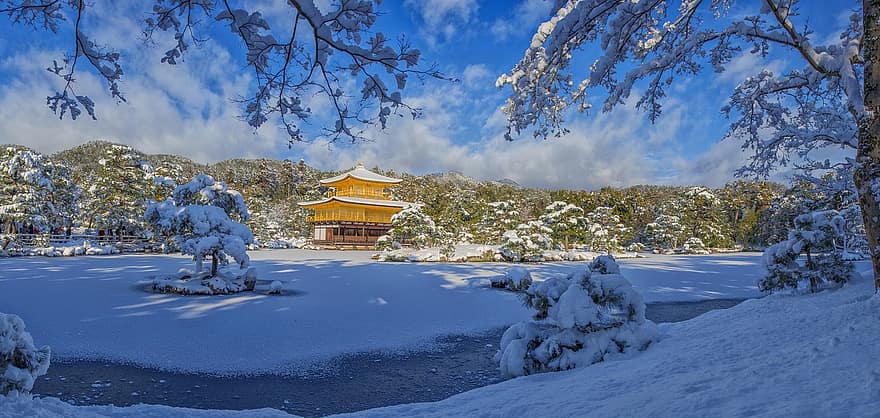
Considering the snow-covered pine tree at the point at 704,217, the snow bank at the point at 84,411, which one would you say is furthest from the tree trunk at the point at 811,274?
the snow-covered pine tree at the point at 704,217

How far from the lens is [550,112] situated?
3.50 meters

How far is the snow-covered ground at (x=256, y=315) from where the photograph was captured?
4.95 metres

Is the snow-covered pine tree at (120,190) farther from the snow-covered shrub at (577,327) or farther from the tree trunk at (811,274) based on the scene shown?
the tree trunk at (811,274)

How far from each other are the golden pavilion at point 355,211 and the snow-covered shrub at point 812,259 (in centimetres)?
2474

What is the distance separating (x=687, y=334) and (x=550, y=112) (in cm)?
293

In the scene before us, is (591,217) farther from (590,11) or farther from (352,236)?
(590,11)

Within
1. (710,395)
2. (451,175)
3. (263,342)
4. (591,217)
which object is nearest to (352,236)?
(591,217)

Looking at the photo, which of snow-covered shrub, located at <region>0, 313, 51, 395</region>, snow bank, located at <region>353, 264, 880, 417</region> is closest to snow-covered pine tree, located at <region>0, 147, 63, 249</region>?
snow-covered shrub, located at <region>0, 313, 51, 395</region>

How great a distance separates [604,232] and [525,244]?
897cm

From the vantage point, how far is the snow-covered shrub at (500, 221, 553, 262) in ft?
66.1

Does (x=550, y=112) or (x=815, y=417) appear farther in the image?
(x=550, y=112)

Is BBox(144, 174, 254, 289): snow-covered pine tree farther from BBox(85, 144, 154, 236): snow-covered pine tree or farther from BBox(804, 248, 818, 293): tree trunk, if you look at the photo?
BBox(85, 144, 154, 236): snow-covered pine tree

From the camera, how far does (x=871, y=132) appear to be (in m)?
3.02

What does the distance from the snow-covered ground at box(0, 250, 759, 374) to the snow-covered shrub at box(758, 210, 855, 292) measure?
3.48 metres
